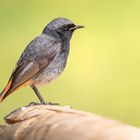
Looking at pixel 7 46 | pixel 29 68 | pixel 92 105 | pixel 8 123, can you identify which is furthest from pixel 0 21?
pixel 8 123

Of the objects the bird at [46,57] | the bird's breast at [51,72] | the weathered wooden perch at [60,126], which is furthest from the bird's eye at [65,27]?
the weathered wooden perch at [60,126]

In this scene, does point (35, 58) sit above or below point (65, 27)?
below

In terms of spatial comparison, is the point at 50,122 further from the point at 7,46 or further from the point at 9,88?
the point at 7,46

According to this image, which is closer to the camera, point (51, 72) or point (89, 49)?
point (51, 72)

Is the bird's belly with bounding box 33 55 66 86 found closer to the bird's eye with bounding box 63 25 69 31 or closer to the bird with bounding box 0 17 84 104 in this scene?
the bird with bounding box 0 17 84 104

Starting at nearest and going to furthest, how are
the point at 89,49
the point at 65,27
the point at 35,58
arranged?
the point at 35,58
the point at 65,27
the point at 89,49

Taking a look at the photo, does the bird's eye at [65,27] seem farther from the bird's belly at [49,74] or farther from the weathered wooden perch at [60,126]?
the weathered wooden perch at [60,126]

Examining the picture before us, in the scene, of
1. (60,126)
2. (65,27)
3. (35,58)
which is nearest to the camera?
(60,126)

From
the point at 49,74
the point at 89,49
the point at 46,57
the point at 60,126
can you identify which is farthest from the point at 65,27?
the point at 60,126

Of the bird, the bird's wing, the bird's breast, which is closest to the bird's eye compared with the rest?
the bird

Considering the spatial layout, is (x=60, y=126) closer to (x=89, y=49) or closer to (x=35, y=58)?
(x=35, y=58)
